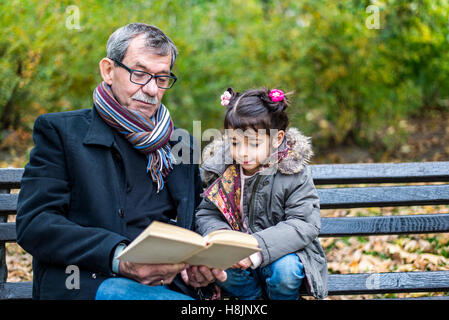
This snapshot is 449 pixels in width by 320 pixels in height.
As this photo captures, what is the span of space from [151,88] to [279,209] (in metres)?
0.90

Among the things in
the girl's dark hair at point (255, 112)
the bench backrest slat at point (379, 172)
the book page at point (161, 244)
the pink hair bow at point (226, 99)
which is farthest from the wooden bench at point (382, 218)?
the book page at point (161, 244)

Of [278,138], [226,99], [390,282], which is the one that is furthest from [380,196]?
[226,99]

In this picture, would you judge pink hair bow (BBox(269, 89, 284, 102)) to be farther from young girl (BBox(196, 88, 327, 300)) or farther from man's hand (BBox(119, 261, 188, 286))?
man's hand (BBox(119, 261, 188, 286))

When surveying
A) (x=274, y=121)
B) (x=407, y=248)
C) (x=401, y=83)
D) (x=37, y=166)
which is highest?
(x=401, y=83)

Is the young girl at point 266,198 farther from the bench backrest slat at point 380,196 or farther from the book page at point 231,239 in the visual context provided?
the bench backrest slat at point 380,196

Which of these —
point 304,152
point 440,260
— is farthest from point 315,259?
point 440,260

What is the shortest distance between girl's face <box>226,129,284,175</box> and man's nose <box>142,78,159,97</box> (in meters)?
0.45

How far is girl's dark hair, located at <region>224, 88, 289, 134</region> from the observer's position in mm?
2641

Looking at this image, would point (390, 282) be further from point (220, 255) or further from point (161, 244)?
point (161, 244)

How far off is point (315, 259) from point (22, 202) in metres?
1.42

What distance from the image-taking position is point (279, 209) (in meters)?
2.63

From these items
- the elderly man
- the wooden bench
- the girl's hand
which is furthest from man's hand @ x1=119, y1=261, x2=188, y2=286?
the wooden bench

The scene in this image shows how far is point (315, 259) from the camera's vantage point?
2588 millimetres
